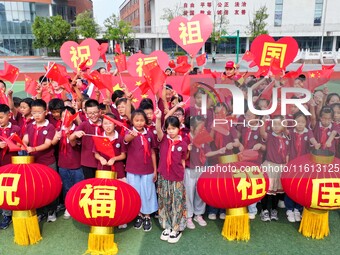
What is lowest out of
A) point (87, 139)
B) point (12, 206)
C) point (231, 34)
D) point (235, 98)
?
point (12, 206)

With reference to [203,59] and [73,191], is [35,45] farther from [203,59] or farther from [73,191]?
[73,191]

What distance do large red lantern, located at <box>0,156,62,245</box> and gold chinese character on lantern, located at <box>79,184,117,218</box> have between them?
468 millimetres

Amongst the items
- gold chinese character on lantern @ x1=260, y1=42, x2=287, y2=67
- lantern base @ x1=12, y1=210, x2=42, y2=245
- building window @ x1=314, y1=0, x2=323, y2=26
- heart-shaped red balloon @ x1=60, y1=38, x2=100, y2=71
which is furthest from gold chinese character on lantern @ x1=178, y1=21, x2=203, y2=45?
building window @ x1=314, y1=0, x2=323, y2=26

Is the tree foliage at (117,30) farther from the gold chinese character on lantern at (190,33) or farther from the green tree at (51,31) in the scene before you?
the gold chinese character on lantern at (190,33)

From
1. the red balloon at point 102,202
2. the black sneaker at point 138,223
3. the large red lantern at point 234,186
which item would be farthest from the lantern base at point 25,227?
the large red lantern at point 234,186

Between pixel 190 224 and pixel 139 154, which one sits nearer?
pixel 139 154

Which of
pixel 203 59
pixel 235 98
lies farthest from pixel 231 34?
pixel 235 98

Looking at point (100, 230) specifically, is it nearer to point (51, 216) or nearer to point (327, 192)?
point (51, 216)

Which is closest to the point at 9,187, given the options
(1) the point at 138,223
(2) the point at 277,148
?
(1) the point at 138,223

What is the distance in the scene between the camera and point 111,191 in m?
2.77

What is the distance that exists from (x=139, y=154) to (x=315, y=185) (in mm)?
1639

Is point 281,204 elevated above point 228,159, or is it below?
below

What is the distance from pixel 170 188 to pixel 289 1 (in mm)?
39549

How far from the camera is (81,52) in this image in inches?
197
